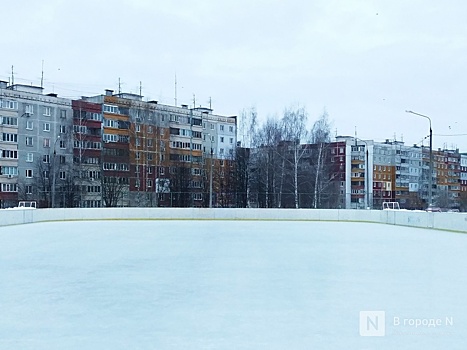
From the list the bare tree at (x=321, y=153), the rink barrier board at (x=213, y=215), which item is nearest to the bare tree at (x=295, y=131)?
the bare tree at (x=321, y=153)

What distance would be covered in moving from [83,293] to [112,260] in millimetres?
4091

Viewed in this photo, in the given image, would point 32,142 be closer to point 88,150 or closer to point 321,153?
point 88,150

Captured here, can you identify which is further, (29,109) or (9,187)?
(29,109)

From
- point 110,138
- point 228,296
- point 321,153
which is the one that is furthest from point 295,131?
point 228,296

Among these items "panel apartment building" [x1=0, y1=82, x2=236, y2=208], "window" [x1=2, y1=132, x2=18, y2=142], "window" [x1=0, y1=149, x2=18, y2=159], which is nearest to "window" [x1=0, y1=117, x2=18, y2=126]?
"panel apartment building" [x1=0, y1=82, x2=236, y2=208]

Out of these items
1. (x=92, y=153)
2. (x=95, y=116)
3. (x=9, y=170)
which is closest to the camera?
(x=9, y=170)

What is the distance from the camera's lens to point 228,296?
315 inches

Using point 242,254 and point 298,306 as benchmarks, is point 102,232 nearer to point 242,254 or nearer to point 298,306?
point 242,254

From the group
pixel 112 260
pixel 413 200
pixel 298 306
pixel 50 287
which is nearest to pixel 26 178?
pixel 112 260
